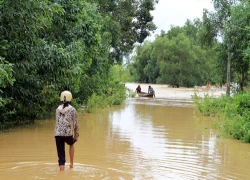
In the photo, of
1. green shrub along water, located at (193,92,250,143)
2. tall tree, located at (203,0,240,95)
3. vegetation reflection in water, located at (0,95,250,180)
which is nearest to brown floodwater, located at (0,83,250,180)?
vegetation reflection in water, located at (0,95,250,180)

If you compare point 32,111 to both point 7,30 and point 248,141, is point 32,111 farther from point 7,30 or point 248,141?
point 248,141

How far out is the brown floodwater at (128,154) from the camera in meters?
8.65

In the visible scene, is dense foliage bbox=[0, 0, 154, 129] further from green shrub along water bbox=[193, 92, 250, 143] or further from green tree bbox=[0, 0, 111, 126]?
green shrub along water bbox=[193, 92, 250, 143]

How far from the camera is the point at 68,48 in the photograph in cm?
1529

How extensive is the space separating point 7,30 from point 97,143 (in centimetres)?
430

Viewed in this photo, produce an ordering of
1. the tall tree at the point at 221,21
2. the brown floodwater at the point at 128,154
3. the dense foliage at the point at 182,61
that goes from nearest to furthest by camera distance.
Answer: the brown floodwater at the point at 128,154, the tall tree at the point at 221,21, the dense foliage at the point at 182,61

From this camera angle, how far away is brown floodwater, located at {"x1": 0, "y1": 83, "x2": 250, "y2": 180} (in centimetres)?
865

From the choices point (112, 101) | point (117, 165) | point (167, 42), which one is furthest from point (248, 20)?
point (167, 42)

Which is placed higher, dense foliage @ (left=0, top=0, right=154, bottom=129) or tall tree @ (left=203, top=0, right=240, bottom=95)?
tall tree @ (left=203, top=0, right=240, bottom=95)

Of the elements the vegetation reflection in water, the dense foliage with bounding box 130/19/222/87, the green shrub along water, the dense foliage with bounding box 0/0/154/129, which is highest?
the dense foliage with bounding box 130/19/222/87

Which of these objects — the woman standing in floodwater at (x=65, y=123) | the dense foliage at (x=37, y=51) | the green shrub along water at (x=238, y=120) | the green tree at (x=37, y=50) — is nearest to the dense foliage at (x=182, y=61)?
the dense foliage at (x=37, y=51)

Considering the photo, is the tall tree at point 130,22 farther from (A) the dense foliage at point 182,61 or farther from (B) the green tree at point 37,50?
(A) the dense foliage at point 182,61

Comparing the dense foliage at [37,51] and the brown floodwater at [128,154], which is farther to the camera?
the dense foliage at [37,51]

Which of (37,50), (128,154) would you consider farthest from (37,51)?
(128,154)
